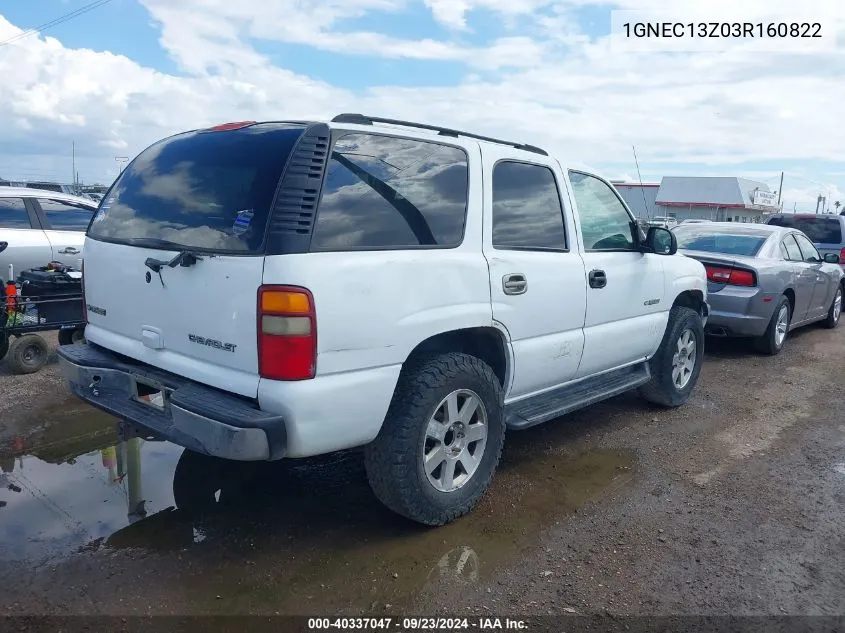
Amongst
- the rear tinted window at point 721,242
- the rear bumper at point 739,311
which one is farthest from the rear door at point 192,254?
the rear tinted window at point 721,242

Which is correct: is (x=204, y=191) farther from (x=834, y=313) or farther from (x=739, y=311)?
(x=834, y=313)

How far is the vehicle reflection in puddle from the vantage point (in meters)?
3.07

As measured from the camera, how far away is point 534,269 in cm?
390

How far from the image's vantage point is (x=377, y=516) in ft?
12.1

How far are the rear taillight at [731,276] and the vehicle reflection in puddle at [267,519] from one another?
12.6 feet

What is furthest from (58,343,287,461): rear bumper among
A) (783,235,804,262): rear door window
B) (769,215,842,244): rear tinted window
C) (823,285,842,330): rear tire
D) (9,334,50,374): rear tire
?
(769,215,842,244): rear tinted window

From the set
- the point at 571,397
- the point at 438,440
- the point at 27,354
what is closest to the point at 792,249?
the point at 571,397

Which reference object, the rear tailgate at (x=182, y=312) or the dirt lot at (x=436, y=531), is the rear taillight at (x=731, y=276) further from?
the rear tailgate at (x=182, y=312)

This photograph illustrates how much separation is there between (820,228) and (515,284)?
1077cm

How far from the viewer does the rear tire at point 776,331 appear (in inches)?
310

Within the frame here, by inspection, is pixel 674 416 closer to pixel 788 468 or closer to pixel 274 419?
pixel 788 468

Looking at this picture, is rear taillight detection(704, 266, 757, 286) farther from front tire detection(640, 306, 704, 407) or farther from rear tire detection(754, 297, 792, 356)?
front tire detection(640, 306, 704, 407)

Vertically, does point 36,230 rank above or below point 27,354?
above

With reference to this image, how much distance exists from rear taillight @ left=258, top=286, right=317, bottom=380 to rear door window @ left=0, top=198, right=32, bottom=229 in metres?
6.61
